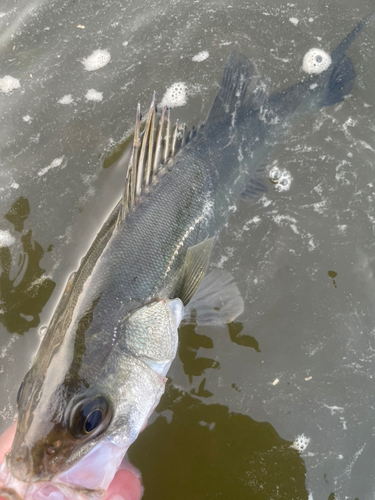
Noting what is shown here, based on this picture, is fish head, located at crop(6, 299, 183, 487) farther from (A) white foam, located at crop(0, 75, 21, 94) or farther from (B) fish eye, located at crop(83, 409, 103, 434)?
(A) white foam, located at crop(0, 75, 21, 94)

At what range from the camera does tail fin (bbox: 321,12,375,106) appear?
4152mm

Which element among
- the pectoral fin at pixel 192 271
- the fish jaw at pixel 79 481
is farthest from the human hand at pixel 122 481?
the pectoral fin at pixel 192 271

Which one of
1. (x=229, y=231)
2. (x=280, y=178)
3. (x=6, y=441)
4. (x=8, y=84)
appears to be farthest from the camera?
(x=8, y=84)

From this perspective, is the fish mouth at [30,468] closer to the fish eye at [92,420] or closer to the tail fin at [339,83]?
the fish eye at [92,420]

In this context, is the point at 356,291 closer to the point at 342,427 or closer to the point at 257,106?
the point at 342,427

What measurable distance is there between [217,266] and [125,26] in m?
3.29

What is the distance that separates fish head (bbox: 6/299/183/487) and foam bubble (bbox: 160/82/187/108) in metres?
2.68

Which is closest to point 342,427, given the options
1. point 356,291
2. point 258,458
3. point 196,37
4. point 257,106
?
point 258,458

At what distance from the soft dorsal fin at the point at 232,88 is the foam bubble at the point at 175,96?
2.27 feet

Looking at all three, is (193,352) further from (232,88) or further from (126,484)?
(232,88)

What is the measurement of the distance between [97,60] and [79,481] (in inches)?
177

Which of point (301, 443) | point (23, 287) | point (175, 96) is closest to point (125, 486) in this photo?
point (301, 443)

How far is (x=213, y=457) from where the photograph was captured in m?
3.52

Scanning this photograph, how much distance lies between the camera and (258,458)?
3518 millimetres
